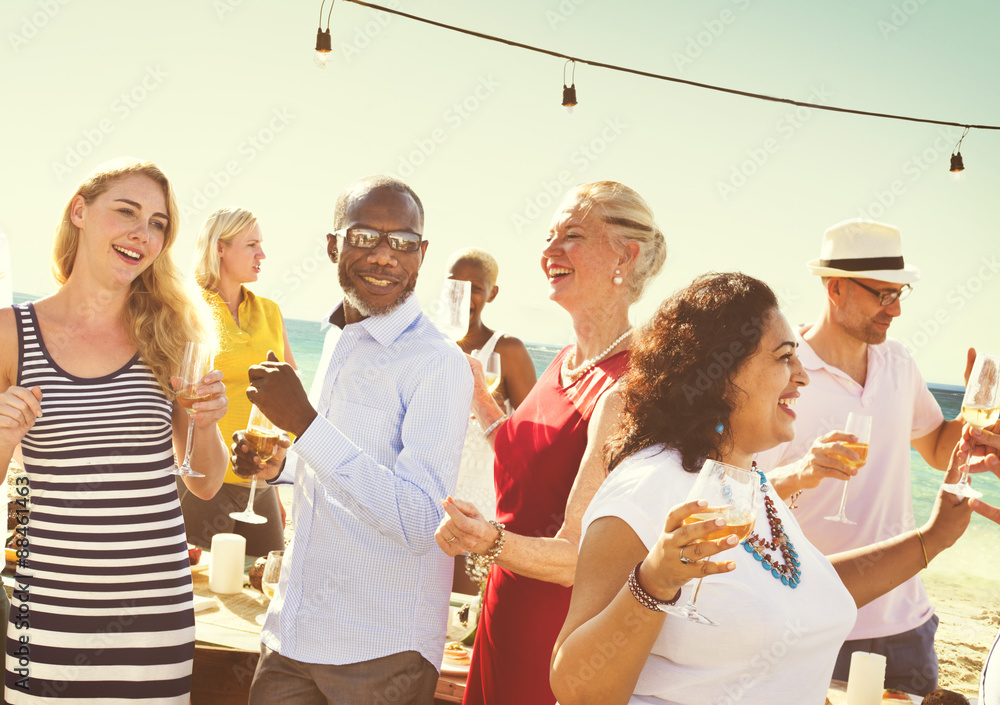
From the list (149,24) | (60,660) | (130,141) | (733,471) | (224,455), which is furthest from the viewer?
(130,141)

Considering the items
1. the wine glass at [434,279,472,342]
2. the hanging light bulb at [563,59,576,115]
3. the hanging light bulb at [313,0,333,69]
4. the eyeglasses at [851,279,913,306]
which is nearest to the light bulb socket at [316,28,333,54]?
the hanging light bulb at [313,0,333,69]

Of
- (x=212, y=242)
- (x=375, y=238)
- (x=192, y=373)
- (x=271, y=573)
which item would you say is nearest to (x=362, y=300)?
(x=375, y=238)

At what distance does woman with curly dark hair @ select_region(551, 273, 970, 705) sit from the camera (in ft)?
4.87

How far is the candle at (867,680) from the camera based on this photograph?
238 cm

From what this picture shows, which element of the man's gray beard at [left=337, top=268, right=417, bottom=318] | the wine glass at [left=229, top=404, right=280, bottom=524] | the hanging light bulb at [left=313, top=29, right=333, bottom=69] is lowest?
the wine glass at [left=229, top=404, right=280, bottom=524]

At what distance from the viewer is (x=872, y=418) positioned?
3066mm

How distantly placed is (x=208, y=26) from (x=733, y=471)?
2707 centimetres

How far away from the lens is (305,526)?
2250 millimetres

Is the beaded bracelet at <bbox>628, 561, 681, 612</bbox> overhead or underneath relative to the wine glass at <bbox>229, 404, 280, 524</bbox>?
underneath

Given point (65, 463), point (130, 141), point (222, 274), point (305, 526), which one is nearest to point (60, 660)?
point (65, 463)

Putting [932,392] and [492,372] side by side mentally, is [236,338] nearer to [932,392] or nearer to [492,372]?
[492,372]

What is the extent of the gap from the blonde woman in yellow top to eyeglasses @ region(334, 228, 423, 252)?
7.98 ft

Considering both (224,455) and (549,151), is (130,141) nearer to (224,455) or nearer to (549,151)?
(549,151)

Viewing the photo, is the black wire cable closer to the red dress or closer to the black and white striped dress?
the black and white striped dress
